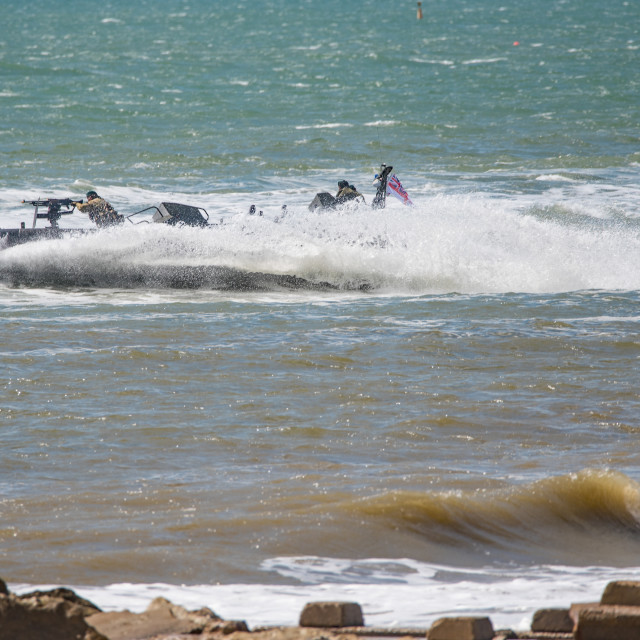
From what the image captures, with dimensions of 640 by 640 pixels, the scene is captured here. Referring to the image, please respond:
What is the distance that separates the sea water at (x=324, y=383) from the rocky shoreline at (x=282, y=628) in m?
0.40

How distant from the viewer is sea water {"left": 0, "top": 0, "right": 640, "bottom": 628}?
5.60 metres

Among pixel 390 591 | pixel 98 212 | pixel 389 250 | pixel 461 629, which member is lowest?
pixel 390 591

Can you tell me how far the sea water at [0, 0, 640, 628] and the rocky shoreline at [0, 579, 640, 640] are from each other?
1.33 ft

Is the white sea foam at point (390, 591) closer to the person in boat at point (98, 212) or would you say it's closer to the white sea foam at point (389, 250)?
the white sea foam at point (389, 250)

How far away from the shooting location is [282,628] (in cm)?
411

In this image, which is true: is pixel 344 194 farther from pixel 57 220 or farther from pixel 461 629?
pixel 461 629

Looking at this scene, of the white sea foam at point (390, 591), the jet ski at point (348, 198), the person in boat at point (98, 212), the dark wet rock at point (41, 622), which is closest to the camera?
the dark wet rock at point (41, 622)

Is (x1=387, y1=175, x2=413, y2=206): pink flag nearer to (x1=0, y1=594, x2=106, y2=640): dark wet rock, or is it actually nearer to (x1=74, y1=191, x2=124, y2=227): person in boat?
(x1=74, y1=191, x2=124, y2=227): person in boat

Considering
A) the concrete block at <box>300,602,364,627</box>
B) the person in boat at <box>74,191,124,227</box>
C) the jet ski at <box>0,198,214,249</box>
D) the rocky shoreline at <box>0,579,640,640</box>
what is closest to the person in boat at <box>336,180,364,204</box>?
the jet ski at <box>0,198,214,249</box>

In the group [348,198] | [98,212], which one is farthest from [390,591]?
[348,198]

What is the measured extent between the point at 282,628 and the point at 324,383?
5.88m

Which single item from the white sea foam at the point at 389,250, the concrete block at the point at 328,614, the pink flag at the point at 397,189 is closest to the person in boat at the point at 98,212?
the white sea foam at the point at 389,250

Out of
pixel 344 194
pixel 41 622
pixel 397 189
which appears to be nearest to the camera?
pixel 41 622

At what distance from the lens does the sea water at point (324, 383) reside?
5.60 metres
